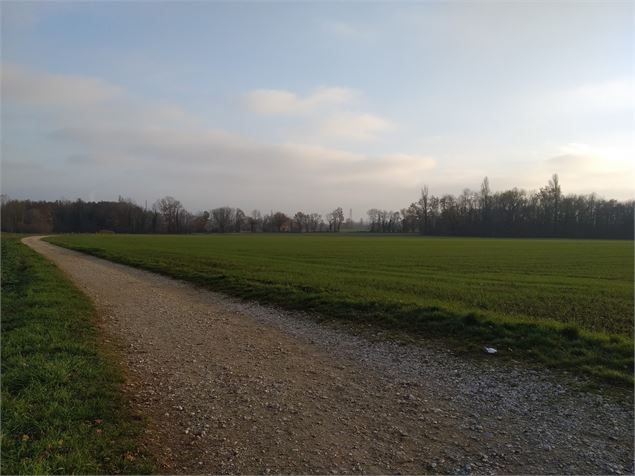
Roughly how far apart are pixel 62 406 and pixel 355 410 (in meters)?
3.79

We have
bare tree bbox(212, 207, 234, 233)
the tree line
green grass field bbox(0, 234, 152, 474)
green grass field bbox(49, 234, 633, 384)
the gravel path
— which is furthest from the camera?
bare tree bbox(212, 207, 234, 233)

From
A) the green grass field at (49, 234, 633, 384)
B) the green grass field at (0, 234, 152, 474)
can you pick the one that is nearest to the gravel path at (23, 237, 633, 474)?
the green grass field at (0, 234, 152, 474)

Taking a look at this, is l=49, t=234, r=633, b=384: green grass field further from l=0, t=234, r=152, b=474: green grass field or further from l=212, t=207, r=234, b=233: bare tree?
l=212, t=207, r=234, b=233: bare tree

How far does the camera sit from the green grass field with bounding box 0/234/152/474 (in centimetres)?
409

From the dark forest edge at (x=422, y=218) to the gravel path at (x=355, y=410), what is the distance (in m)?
133

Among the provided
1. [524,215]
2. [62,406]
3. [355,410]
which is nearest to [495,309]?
[355,410]

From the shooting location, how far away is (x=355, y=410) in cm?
548

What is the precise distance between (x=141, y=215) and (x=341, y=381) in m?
165

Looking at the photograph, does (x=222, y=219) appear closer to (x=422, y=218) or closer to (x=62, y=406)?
(x=422, y=218)

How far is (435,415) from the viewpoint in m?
5.37

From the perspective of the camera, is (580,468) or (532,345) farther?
(532,345)

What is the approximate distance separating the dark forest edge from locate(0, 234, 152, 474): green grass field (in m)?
136

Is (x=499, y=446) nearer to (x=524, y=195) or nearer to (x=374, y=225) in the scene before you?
(x=524, y=195)

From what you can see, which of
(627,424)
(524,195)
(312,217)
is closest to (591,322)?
(627,424)
